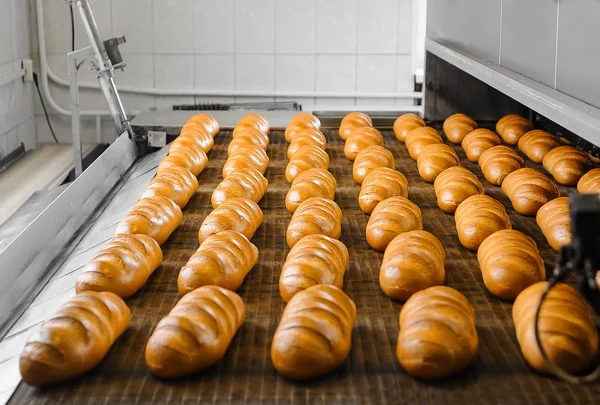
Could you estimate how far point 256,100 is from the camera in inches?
211

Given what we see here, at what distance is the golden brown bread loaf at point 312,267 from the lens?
178 cm

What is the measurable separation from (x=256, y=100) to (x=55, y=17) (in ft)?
5.12

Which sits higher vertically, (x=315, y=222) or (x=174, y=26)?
(x=174, y=26)

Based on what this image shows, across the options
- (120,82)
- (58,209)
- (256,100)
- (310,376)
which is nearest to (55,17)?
(120,82)

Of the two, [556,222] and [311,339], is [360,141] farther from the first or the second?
[311,339]

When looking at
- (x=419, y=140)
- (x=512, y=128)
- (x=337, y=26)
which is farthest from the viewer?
(x=337, y=26)

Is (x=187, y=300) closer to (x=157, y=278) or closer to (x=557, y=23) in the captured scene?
(x=157, y=278)

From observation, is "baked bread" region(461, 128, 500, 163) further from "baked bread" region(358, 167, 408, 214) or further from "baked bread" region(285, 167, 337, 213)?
"baked bread" region(285, 167, 337, 213)

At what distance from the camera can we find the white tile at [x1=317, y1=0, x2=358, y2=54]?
516cm

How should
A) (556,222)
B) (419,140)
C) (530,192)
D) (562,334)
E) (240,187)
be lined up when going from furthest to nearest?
1. (419,140)
2. (240,187)
3. (530,192)
4. (556,222)
5. (562,334)

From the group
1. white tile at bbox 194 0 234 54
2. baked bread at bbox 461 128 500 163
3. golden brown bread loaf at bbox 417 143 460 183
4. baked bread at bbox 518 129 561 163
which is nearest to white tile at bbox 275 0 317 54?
white tile at bbox 194 0 234 54

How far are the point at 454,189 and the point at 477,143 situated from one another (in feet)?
2.13

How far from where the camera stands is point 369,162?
9.13 ft

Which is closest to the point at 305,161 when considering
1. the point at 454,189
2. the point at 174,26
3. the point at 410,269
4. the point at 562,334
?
the point at 454,189
